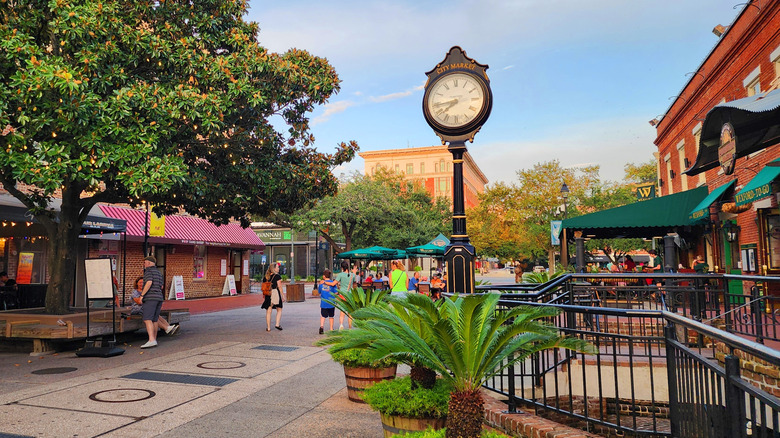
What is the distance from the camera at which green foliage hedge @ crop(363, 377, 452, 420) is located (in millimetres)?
4602

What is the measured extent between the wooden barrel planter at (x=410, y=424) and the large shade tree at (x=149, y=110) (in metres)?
Answer: 7.18

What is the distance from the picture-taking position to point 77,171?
32.0ft

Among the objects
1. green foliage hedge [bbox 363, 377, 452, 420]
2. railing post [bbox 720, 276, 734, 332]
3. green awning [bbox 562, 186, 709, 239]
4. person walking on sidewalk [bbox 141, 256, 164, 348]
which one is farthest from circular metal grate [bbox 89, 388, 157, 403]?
green awning [bbox 562, 186, 709, 239]

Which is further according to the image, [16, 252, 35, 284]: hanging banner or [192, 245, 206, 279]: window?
[192, 245, 206, 279]: window

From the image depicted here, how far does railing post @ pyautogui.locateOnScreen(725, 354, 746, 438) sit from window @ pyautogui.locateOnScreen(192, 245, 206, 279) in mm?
28187

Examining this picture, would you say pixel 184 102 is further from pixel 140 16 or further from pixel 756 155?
pixel 756 155

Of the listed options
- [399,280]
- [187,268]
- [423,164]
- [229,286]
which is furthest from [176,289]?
[423,164]

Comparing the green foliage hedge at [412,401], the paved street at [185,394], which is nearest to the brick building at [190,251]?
the paved street at [185,394]

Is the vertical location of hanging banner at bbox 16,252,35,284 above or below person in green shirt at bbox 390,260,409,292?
above

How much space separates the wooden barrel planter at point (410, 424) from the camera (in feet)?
15.1

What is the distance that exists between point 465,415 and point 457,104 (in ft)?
20.8

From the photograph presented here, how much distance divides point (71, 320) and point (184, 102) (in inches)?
208

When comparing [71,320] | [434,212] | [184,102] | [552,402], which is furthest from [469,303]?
[434,212]

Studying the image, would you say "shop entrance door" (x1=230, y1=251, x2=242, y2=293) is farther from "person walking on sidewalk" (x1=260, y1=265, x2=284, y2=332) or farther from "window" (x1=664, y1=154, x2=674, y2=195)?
"window" (x1=664, y1=154, x2=674, y2=195)
